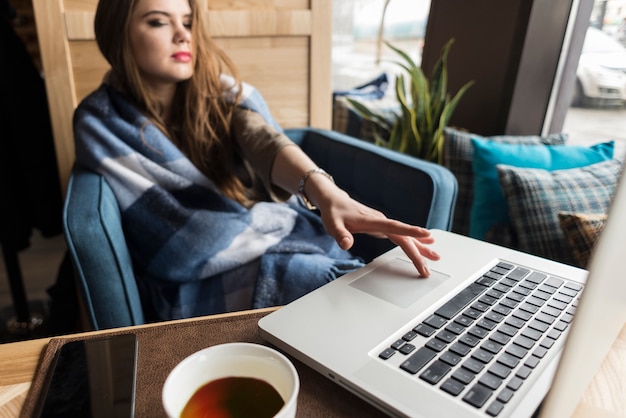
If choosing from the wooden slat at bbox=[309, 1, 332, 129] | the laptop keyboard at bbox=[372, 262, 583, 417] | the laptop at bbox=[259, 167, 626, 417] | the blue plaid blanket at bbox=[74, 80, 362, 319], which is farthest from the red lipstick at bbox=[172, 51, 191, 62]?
the laptop keyboard at bbox=[372, 262, 583, 417]

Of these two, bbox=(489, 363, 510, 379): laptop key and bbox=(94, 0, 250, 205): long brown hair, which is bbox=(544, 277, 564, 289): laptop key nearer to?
bbox=(489, 363, 510, 379): laptop key

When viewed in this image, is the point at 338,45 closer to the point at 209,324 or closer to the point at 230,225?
the point at 230,225

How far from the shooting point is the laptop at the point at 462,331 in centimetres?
28

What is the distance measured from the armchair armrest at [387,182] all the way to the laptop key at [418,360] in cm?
51

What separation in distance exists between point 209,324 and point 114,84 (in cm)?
71

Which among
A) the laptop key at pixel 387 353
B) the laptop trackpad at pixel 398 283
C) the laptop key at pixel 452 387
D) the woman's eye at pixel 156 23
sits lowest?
the laptop trackpad at pixel 398 283

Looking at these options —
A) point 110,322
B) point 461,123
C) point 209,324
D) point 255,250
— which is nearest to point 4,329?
point 110,322

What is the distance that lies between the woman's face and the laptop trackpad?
66cm

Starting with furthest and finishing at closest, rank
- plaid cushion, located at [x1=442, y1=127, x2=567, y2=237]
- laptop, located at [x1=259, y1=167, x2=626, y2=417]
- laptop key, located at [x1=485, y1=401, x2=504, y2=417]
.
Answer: plaid cushion, located at [x1=442, y1=127, x2=567, y2=237], laptop key, located at [x1=485, y1=401, x2=504, y2=417], laptop, located at [x1=259, y1=167, x2=626, y2=417]

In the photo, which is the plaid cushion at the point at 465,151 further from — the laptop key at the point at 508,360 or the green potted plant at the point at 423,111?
the laptop key at the point at 508,360

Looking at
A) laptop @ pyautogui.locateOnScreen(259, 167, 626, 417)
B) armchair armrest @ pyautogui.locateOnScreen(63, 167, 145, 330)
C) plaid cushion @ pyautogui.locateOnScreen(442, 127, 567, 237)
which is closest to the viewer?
laptop @ pyautogui.locateOnScreen(259, 167, 626, 417)

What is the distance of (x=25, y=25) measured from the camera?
2.22 m

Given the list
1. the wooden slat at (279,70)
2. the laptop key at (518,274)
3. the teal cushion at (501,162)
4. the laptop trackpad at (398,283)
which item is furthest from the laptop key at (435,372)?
Answer: the wooden slat at (279,70)

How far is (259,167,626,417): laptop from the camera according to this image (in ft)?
0.91
